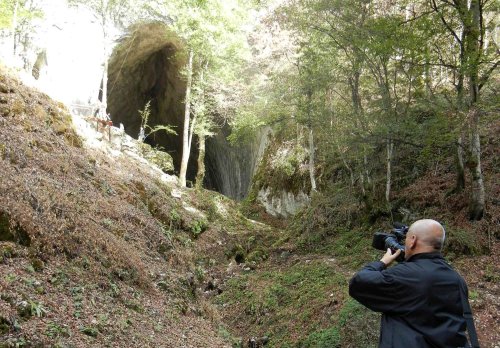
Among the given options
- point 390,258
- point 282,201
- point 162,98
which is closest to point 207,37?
point 282,201

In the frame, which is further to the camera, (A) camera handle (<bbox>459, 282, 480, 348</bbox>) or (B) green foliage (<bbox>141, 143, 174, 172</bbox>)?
(B) green foliage (<bbox>141, 143, 174, 172</bbox>)

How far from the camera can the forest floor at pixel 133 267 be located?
15.6 ft

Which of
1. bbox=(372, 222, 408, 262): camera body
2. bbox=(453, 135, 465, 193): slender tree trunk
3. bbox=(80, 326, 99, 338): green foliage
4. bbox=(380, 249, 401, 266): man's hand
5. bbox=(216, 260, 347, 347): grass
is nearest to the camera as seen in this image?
bbox=(380, 249, 401, 266): man's hand

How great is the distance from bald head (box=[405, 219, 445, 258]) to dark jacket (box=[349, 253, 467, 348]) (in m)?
0.04

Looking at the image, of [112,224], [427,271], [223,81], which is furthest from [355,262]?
[223,81]

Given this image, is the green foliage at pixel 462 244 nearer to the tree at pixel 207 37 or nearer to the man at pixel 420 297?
the man at pixel 420 297

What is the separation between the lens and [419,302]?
2.25 m

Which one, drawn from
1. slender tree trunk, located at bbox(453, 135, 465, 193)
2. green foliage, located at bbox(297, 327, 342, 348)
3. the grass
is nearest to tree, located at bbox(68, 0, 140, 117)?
the grass

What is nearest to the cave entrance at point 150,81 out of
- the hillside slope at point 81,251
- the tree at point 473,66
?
the hillside slope at point 81,251

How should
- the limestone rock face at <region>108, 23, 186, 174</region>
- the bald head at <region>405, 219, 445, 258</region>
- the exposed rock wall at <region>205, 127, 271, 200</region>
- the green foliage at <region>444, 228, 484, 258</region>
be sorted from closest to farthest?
1. the bald head at <region>405, 219, 445, 258</region>
2. the green foliage at <region>444, 228, 484, 258</region>
3. the limestone rock face at <region>108, 23, 186, 174</region>
4. the exposed rock wall at <region>205, 127, 271, 200</region>

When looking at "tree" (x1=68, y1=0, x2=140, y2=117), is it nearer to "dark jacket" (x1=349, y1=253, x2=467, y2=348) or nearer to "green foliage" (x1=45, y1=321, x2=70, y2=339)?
"green foliage" (x1=45, y1=321, x2=70, y2=339)

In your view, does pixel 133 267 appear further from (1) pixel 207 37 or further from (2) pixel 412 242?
(1) pixel 207 37

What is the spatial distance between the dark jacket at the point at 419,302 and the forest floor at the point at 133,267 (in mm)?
3040

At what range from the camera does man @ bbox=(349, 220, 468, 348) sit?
87.6 inches
